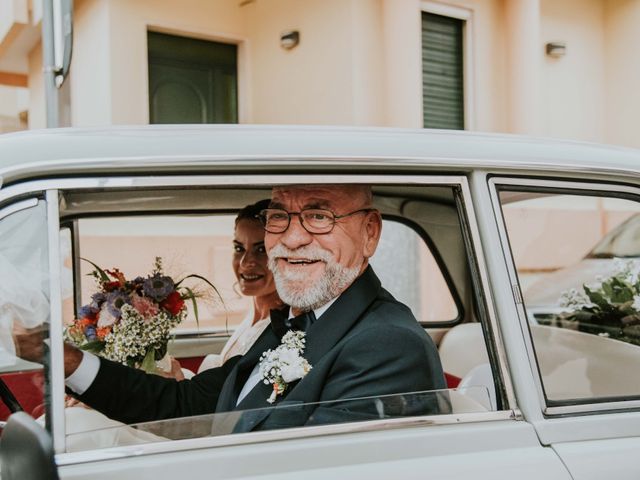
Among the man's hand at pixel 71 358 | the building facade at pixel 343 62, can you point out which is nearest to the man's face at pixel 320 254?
the man's hand at pixel 71 358

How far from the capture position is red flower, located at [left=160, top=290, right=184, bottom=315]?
2908mm

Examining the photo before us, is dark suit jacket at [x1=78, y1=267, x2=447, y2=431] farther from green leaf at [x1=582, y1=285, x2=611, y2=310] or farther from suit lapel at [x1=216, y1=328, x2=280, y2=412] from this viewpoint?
green leaf at [x1=582, y1=285, x2=611, y2=310]

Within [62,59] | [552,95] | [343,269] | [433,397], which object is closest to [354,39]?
[552,95]

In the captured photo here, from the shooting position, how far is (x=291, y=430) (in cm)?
162

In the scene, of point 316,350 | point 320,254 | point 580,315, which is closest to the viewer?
point 316,350

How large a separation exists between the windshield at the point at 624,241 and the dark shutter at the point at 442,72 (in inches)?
230

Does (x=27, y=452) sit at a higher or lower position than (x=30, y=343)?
lower

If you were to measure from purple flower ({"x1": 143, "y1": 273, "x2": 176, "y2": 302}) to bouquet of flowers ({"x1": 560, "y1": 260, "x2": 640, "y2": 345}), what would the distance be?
1.85m

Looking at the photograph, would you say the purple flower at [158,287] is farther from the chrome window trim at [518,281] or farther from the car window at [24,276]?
the chrome window trim at [518,281]

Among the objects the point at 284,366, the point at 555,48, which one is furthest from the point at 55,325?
the point at 555,48

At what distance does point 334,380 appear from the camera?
1.90 m

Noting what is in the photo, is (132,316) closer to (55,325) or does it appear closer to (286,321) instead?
(286,321)

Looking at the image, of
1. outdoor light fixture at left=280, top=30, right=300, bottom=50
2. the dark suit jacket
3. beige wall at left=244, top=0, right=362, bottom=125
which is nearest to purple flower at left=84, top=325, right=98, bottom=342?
the dark suit jacket

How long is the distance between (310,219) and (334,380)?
20.5 inches
